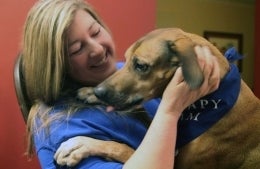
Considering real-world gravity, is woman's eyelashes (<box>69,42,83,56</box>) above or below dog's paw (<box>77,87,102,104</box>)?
above

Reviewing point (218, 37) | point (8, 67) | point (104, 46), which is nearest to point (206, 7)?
point (218, 37)

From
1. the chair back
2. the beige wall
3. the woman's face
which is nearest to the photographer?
the woman's face

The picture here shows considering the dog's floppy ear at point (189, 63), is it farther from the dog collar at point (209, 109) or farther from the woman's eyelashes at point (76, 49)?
the woman's eyelashes at point (76, 49)

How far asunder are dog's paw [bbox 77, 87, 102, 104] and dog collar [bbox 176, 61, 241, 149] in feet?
0.96

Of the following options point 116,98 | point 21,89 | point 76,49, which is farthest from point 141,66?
point 21,89

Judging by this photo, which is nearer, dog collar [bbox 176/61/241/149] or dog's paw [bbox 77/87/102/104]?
dog collar [bbox 176/61/241/149]

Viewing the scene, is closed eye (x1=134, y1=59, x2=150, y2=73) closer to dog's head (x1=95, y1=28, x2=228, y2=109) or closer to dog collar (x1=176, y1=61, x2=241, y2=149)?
dog's head (x1=95, y1=28, x2=228, y2=109)

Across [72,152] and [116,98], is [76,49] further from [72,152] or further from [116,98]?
[72,152]

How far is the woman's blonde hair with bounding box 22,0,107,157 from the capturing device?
4.37ft

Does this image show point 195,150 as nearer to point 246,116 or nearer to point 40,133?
point 246,116

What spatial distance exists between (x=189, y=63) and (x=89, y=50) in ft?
1.23

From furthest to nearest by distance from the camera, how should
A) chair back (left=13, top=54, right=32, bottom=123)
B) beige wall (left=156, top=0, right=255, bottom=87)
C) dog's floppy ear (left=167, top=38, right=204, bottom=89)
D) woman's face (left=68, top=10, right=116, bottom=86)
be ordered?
beige wall (left=156, top=0, right=255, bottom=87) → chair back (left=13, top=54, right=32, bottom=123) → woman's face (left=68, top=10, right=116, bottom=86) → dog's floppy ear (left=167, top=38, right=204, bottom=89)

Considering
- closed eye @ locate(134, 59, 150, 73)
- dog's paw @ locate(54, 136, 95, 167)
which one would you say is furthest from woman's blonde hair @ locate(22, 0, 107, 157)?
closed eye @ locate(134, 59, 150, 73)

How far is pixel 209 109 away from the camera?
1.29 metres
